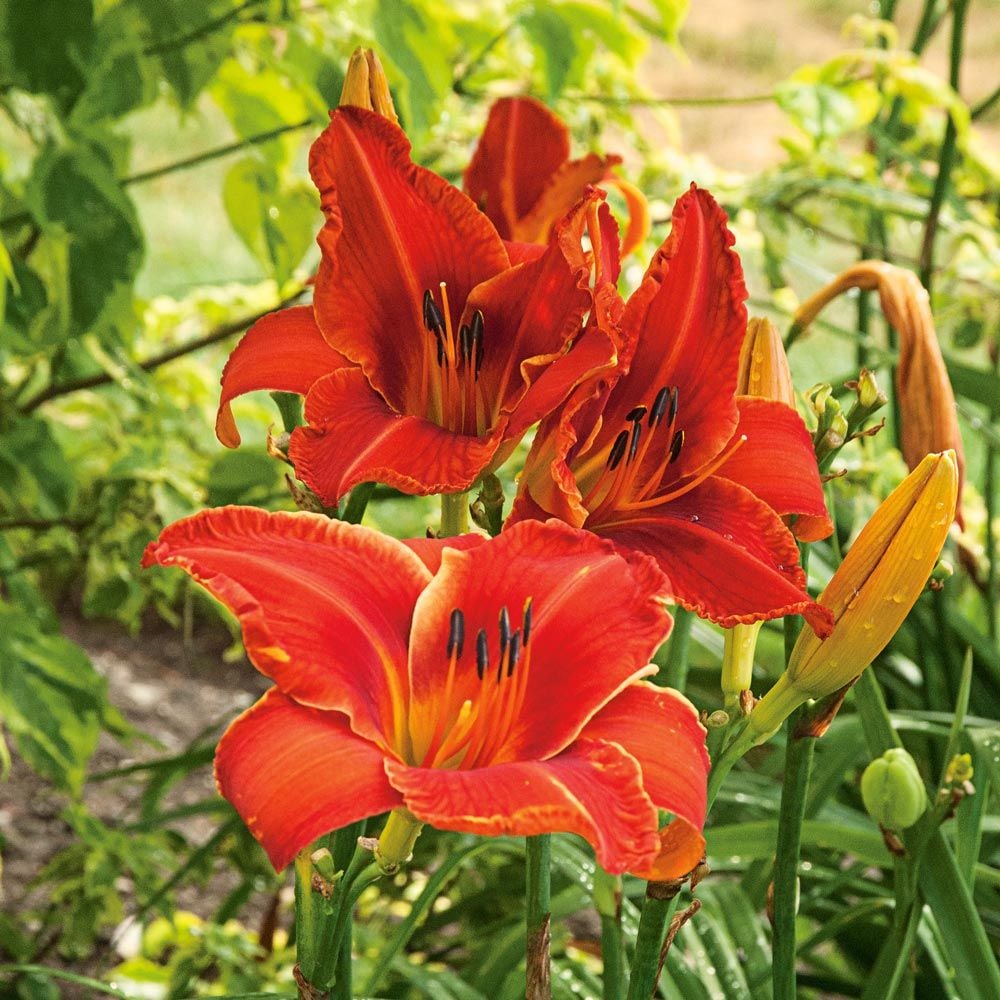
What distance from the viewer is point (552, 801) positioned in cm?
44

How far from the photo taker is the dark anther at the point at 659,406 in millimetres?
591

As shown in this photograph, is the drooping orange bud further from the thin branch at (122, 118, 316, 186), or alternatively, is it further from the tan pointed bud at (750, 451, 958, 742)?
the thin branch at (122, 118, 316, 186)

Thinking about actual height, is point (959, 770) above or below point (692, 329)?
below

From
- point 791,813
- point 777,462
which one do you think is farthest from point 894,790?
point 777,462

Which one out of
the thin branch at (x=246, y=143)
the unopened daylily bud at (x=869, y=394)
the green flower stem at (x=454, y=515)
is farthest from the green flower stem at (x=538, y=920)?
the thin branch at (x=246, y=143)

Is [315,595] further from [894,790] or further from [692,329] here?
[894,790]

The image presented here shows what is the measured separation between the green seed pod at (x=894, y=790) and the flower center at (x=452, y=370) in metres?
0.24

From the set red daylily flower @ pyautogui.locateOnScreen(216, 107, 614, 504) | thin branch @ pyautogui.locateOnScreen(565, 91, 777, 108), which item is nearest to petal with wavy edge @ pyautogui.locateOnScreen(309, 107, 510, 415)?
red daylily flower @ pyautogui.locateOnScreen(216, 107, 614, 504)

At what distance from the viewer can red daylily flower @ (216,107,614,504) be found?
0.56 m

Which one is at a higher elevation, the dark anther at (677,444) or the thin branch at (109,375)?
the dark anther at (677,444)

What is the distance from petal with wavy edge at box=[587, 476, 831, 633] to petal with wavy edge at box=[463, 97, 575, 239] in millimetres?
328

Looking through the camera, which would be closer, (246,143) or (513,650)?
(513,650)

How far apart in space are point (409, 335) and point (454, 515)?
9 centimetres

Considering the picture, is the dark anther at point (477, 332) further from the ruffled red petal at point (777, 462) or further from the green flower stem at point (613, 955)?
the green flower stem at point (613, 955)
